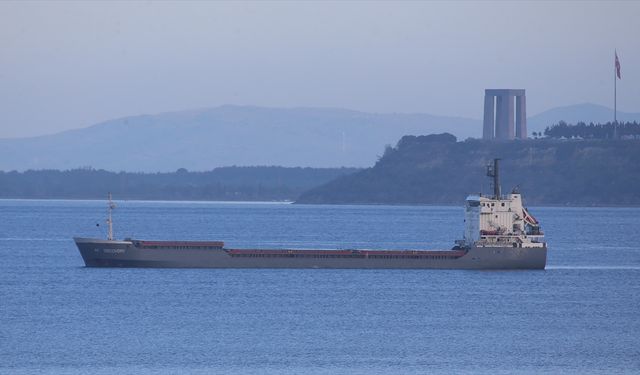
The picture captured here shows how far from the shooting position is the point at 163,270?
84.9 m

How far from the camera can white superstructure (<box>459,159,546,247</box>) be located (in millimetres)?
82250

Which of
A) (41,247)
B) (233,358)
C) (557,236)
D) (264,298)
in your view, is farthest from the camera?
(557,236)

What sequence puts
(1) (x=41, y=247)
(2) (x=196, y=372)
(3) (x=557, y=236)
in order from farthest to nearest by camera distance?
(3) (x=557, y=236) → (1) (x=41, y=247) → (2) (x=196, y=372)

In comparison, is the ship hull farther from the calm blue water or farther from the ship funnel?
the ship funnel

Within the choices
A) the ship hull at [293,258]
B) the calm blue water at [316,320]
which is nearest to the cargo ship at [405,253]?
the ship hull at [293,258]

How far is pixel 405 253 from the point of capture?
8525 cm

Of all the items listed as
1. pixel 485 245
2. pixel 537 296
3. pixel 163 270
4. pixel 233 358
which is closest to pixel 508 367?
pixel 233 358

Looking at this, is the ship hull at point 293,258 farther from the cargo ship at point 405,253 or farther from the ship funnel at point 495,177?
the ship funnel at point 495,177

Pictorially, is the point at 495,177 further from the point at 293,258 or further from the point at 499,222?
the point at 293,258

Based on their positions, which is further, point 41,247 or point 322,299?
point 41,247

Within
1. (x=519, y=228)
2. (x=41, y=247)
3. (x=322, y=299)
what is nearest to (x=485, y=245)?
(x=519, y=228)

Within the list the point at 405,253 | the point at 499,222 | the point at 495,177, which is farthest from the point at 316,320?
the point at 495,177

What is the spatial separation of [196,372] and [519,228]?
39715 mm

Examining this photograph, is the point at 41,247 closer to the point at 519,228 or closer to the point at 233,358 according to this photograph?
the point at 519,228
